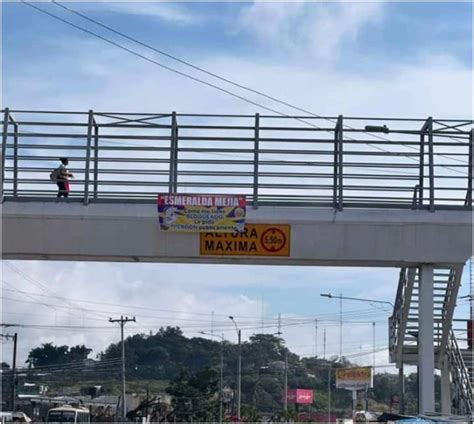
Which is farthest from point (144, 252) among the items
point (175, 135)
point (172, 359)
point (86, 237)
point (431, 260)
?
point (172, 359)

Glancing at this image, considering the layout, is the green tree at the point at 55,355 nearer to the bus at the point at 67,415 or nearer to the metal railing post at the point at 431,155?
the bus at the point at 67,415

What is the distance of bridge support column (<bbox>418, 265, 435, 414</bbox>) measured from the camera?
62.6 feet

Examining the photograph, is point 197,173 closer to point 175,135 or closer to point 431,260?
point 175,135

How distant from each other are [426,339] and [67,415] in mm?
34086

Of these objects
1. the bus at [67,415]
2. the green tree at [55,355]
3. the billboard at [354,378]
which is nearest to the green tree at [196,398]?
the bus at [67,415]

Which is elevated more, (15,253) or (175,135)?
(175,135)

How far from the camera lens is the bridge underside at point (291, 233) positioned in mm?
19109

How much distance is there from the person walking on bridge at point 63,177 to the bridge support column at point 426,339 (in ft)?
24.1

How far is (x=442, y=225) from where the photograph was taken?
19156 millimetres

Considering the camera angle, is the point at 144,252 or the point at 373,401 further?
the point at 373,401

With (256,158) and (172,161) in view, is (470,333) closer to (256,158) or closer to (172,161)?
(256,158)

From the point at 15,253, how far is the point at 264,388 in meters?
59.8

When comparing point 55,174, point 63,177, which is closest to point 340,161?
point 63,177

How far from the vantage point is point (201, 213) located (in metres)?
19.2
